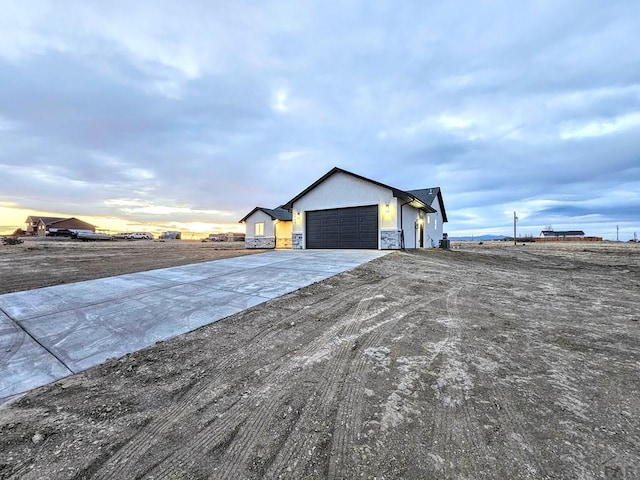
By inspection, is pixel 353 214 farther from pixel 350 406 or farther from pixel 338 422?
pixel 338 422

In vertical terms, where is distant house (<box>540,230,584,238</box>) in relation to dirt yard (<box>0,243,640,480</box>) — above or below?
above

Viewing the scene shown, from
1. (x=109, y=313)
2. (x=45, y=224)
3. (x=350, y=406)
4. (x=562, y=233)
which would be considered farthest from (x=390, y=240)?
(x=562, y=233)

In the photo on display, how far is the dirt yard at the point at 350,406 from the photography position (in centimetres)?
170

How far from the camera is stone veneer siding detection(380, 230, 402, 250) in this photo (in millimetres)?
15125

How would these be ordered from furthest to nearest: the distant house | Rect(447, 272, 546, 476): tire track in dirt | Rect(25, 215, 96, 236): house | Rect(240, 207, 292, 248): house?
the distant house → Rect(25, 215, 96, 236): house → Rect(240, 207, 292, 248): house → Rect(447, 272, 546, 476): tire track in dirt

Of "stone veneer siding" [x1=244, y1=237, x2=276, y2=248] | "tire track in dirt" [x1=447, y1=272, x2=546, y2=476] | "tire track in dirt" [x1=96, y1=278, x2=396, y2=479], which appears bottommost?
"tire track in dirt" [x1=96, y1=278, x2=396, y2=479]

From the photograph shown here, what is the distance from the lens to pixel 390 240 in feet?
50.0

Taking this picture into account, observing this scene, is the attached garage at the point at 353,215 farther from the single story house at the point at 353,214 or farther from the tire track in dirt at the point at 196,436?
the tire track in dirt at the point at 196,436

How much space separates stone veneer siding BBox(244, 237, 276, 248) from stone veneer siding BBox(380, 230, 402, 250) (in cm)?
1195

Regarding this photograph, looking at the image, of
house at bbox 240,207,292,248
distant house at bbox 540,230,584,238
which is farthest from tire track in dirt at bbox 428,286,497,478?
distant house at bbox 540,230,584,238

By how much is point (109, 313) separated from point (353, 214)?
13593 millimetres

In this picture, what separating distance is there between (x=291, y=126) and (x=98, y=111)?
12.7 meters

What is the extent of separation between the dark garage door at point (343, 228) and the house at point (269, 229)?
6.77 m

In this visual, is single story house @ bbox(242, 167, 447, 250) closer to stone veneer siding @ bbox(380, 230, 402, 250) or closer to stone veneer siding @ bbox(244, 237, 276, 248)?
stone veneer siding @ bbox(380, 230, 402, 250)
